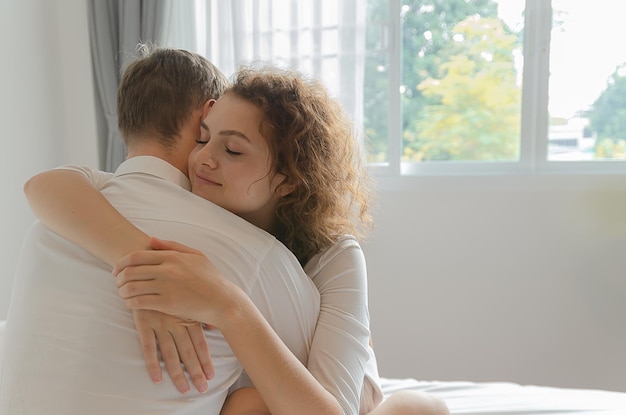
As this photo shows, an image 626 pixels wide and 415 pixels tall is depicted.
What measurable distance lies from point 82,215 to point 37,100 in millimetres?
2259

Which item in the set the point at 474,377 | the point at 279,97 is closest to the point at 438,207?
the point at 474,377

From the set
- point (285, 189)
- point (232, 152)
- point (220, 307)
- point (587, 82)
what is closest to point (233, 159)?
point (232, 152)

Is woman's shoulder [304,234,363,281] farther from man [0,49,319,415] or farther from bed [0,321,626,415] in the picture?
bed [0,321,626,415]

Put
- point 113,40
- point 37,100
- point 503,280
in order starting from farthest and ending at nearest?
point 113,40
point 37,100
point 503,280

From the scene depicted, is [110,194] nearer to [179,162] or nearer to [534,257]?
[179,162]

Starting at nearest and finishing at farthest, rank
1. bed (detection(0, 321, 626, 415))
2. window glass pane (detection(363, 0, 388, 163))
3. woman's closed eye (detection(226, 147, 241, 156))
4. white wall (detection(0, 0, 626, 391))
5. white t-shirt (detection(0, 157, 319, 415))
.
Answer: white t-shirt (detection(0, 157, 319, 415))
woman's closed eye (detection(226, 147, 241, 156))
bed (detection(0, 321, 626, 415))
white wall (detection(0, 0, 626, 391))
window glass pane (detection(363, 0, 388, 163))

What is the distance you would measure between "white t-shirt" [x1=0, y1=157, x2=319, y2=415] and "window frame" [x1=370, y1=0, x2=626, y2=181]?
2019 millimetres

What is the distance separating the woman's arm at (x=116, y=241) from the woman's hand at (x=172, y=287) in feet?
0.10

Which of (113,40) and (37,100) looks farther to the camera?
(113,40)

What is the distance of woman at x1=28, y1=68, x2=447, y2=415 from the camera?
1.10 meters

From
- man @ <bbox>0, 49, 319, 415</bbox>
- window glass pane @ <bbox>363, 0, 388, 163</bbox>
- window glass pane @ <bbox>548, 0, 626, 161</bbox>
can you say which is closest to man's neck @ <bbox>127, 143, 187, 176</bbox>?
man @ <bbox>0, 49, 319, 415</bbox>

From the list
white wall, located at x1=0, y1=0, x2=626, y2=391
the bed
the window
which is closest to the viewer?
the bed

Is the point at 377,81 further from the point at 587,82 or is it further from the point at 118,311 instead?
the point at 118,311

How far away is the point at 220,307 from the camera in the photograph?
3.12ft
